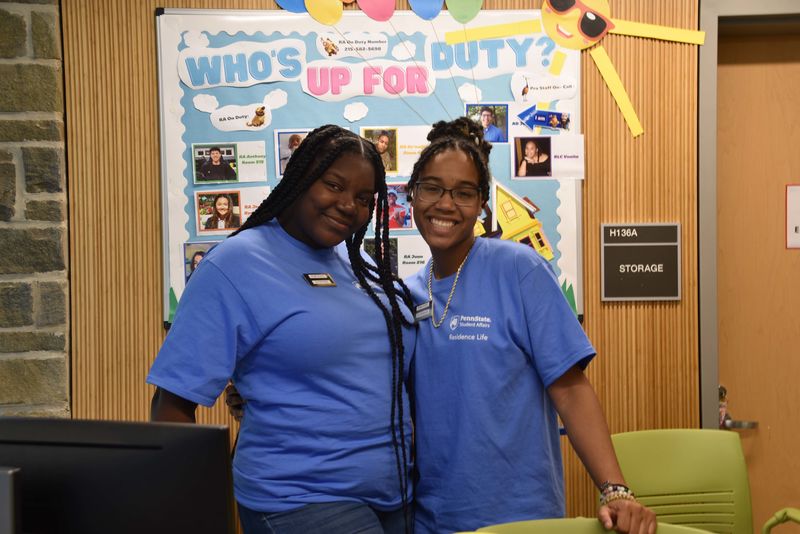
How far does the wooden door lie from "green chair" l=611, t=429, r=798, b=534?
2.11 ft

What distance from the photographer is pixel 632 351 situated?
95.0 inches

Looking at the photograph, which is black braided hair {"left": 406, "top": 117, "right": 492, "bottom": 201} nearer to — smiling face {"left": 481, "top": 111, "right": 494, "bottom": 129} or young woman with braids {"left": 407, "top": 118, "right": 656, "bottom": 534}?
young woman with braids {"left": 407, "top": 118, "right": 656, "bottom": 534}

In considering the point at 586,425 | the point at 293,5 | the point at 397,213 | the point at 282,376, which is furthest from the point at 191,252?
the point at 586,425

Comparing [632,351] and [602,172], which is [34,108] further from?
[632,351]

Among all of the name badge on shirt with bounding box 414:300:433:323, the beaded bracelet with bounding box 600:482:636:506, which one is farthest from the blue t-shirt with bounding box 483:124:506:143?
the beaded bracelet with bounding box 600:482:636:506

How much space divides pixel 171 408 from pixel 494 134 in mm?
Answer: 1525

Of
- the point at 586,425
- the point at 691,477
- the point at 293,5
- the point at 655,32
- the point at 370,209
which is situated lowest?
the point at 691,477

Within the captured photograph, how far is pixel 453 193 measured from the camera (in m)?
1.55

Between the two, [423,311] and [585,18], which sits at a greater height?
[585,18]

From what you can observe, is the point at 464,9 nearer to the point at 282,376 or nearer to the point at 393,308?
the point at 393,308

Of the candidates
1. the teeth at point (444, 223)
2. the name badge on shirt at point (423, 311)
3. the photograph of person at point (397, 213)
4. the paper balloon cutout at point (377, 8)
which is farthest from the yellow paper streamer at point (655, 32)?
the name badge on shirt at point (423, 311)

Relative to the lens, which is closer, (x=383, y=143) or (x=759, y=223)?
(x=383, y=143)

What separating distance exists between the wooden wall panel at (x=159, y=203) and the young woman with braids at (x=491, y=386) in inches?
38.4

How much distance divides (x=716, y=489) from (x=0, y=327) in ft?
7.73
